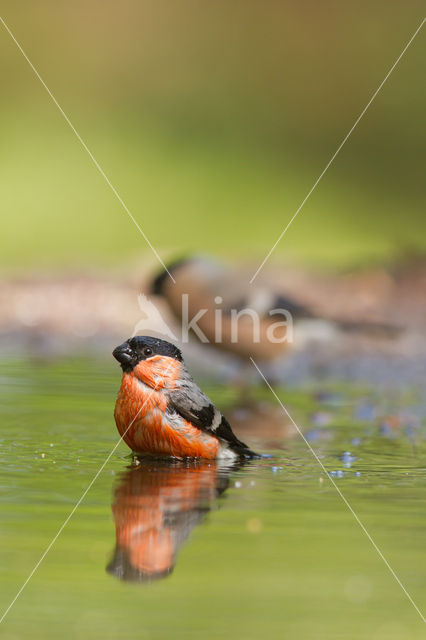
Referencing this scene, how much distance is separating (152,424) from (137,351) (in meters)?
0.31

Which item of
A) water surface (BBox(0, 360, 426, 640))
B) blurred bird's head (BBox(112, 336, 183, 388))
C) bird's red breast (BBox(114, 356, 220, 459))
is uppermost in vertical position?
blurred bird's head (BBox(112, 336, 183, 388))

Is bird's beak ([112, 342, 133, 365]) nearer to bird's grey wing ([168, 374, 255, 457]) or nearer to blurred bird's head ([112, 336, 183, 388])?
blurred bird's head ([112, 336, 183, 388])

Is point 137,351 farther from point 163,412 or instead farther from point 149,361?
point 163,412

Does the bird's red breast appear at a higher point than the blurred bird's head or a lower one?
lower

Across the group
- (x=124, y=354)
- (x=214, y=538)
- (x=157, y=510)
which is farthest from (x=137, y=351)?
(x=214, y=538)

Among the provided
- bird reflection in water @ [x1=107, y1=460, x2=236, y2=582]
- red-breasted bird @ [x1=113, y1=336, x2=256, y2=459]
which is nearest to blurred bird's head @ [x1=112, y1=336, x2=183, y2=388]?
red-breasted bird @ [x1=113, y1=336, x2=256, y2=459]

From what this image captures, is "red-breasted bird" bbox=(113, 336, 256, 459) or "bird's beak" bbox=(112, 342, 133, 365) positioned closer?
"red-breasted bird" bbox=(113, 336, 256, 459)

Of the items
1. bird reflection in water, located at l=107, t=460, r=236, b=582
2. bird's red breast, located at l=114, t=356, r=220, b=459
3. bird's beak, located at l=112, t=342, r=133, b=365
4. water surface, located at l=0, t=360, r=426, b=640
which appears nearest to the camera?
water surface, located at l=0, t=360, r=426, b=640

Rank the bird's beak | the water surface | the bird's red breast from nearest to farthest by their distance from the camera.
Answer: the water surface
the bird's red breast
the bird's beak

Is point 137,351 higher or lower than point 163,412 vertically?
higher

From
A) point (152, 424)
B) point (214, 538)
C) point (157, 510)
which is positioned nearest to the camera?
point (214, 538)

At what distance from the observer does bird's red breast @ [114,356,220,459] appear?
411cm

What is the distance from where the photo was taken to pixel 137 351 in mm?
→ 4270

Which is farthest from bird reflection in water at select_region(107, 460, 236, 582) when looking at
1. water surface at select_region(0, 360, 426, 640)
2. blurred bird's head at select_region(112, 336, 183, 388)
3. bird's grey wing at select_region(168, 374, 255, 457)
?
blurred bird's head at select_region(112, 336, 183, 388)
